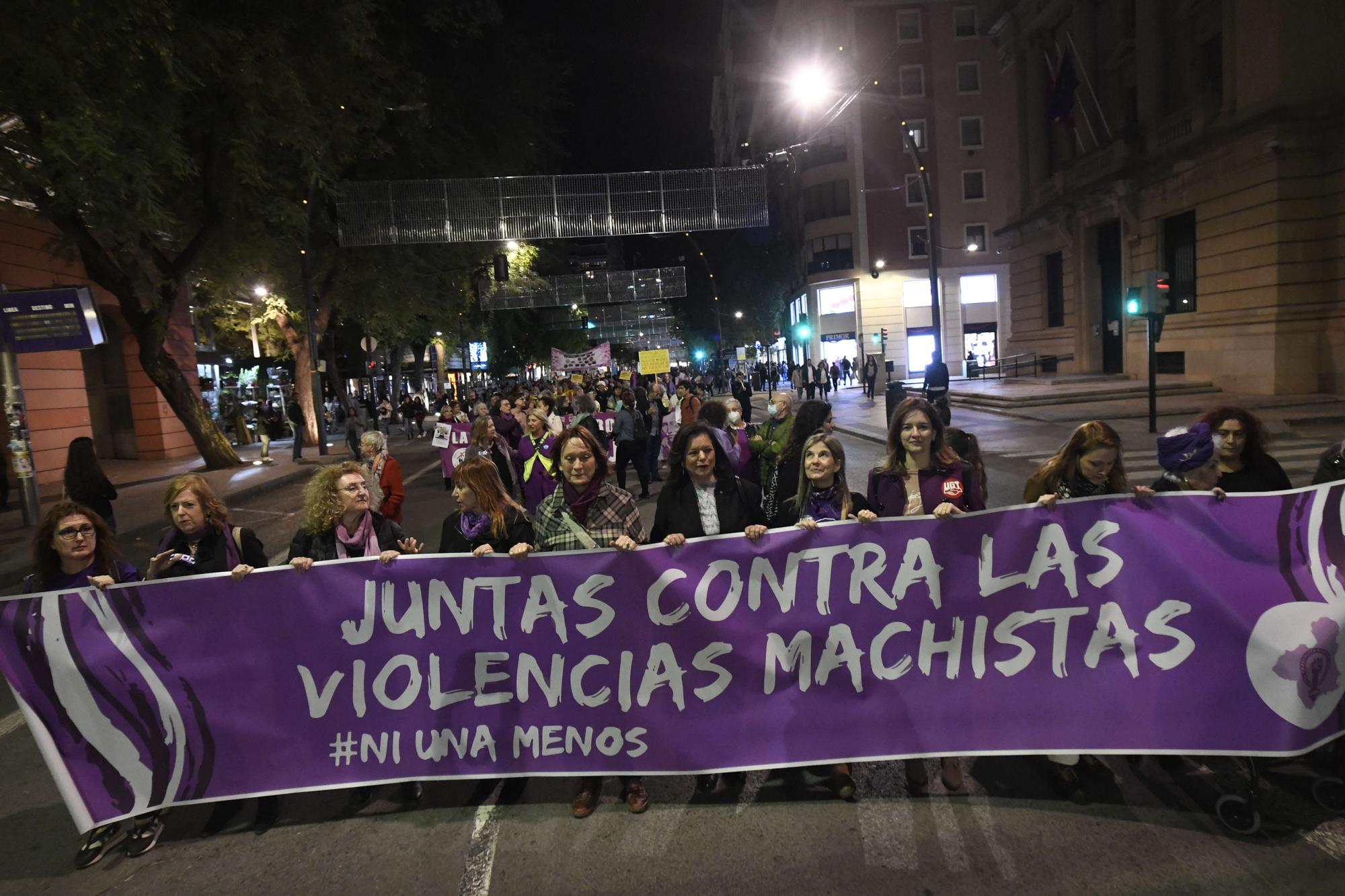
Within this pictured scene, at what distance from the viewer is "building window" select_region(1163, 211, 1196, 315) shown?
78.9 feet

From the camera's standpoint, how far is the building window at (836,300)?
50.5 m

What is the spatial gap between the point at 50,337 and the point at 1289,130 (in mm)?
25570

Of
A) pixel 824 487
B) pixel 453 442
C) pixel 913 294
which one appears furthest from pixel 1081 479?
pixel 913 294

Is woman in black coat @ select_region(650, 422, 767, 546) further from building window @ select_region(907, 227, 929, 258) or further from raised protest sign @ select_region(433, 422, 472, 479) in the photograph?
building window @ select_region(907, 227, 929, 258)

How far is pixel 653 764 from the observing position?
3.78 metres

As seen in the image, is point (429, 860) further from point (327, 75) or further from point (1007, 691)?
point (327, 75)

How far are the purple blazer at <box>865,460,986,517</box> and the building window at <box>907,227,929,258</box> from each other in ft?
156

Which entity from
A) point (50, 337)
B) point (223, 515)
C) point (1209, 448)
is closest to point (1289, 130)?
point (1209, 448)

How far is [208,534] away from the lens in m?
4.31

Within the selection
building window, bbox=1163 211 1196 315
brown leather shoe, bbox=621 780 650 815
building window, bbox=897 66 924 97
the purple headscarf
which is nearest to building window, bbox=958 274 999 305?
building window, bbox=897 66 924 97

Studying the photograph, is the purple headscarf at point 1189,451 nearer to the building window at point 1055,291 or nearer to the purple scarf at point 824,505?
the purple scarf at point 824,505

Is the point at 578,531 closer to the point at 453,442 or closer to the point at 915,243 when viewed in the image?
the point at 453,442

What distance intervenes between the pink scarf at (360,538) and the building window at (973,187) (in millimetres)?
49954

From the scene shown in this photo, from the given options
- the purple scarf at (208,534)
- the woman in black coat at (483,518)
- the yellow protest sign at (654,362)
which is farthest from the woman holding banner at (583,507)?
the yellow protest sign at (654,362)
